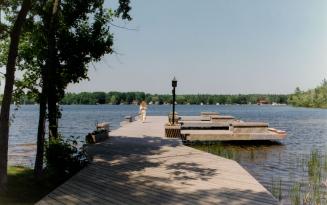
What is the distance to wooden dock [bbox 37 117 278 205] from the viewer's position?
966cm

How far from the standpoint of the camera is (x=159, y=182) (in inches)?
451

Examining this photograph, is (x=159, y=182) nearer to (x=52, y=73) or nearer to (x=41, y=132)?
(x=41, y=132)

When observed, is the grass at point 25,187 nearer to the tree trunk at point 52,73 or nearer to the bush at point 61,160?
the bush at point 61,160

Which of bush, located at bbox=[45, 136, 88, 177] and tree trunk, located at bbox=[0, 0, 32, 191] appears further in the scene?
bush, located at bbox=[45, 136, 88, 177]

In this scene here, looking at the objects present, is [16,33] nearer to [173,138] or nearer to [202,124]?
[173,138]

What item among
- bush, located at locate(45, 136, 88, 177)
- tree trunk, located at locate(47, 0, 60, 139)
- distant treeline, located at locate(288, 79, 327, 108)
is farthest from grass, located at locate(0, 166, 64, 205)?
distant treeline, located at locate(288, 79, 327, 108)

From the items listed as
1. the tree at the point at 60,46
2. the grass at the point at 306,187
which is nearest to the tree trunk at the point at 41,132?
the tree at the point at 60,46

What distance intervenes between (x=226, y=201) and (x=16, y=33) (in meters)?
6.90

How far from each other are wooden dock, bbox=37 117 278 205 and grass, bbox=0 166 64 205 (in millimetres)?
1200

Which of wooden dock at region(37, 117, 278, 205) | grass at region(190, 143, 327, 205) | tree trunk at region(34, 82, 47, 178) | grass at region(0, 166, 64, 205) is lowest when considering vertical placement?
grass at region(190, 143, 327, 205)

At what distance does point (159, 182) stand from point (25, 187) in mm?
4472

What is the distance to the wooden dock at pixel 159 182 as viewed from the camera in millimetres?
9656

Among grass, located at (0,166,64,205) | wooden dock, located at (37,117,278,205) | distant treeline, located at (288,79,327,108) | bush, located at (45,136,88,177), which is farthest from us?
distant treeline, located at (288,79,327,108)

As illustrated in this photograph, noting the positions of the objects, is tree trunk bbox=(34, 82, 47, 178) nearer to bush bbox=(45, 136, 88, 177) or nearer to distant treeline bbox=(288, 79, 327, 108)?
bush bbox=(45, 136, 88, 177)
